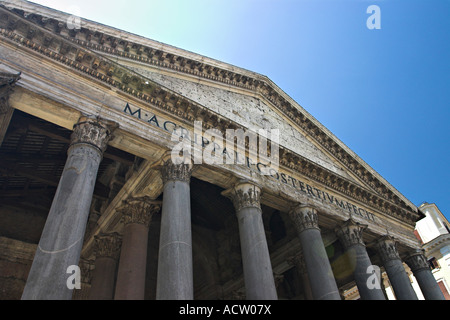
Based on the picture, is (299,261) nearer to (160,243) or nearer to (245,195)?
(245,195)

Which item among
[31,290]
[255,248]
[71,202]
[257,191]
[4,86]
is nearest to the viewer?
[31,290]

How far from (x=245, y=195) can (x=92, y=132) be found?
3747mm

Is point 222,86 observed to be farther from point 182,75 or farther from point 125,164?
point 125,164

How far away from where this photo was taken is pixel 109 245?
8.98 m

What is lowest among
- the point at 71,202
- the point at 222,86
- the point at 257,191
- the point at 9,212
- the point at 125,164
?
the point at 71,202

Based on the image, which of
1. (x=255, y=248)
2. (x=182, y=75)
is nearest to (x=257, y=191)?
(x=255, y=248)

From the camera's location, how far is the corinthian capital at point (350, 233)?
1004 cm

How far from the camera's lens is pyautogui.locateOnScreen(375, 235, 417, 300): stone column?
10.3 m

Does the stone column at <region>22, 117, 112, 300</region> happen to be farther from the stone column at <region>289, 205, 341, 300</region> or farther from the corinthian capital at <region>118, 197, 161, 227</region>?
the stone column at <region>289, 205, 341, 300</region>

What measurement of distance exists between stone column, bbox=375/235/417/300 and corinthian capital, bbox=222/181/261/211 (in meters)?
5.74

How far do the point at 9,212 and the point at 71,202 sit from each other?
6.14 m

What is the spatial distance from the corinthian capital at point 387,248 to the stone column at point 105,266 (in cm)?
846

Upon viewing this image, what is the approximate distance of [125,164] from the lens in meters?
9.64

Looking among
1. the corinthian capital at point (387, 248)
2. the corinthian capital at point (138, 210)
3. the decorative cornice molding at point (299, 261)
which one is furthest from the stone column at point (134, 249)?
the corinthian capital at point (387, 248)
